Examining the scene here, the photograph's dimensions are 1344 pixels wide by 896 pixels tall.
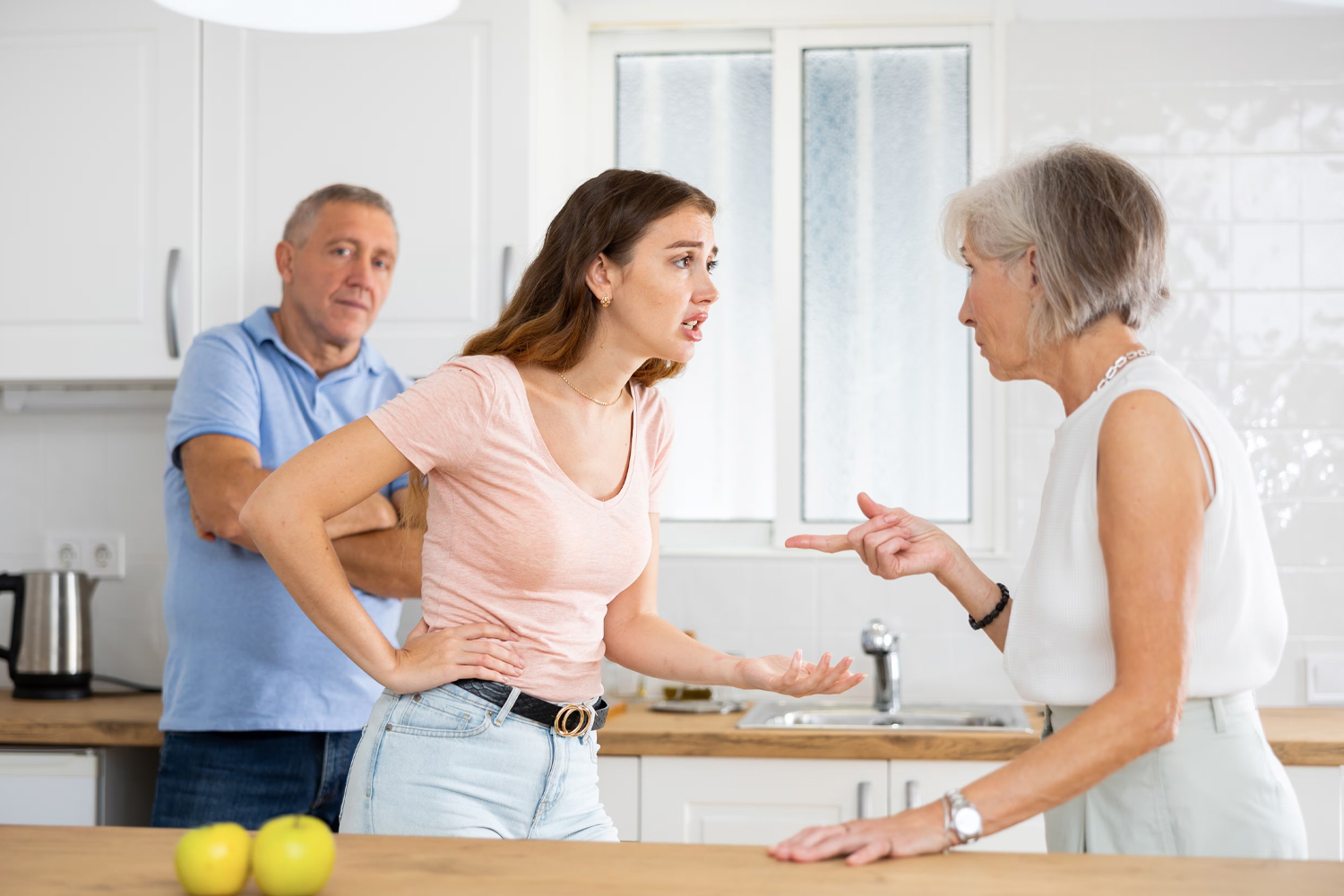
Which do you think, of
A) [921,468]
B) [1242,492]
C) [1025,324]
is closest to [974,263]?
[1025,324]

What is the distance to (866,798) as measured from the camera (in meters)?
2.27

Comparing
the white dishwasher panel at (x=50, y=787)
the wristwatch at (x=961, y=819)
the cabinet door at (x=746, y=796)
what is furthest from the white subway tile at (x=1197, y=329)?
the white dishwasher panel at (x=50, y=787)

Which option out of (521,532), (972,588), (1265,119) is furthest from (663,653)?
(1265,119)

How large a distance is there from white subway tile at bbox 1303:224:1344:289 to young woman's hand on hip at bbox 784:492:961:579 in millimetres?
1700

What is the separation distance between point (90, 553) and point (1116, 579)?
8.48ft

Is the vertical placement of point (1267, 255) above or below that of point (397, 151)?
below

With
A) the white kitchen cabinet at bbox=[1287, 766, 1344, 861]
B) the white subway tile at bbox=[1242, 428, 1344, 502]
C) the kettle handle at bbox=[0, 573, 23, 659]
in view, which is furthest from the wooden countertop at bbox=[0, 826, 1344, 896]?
the white subway tile at bbox=[1242, 428, 1344, 502]

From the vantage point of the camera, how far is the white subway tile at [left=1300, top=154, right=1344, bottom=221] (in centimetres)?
276

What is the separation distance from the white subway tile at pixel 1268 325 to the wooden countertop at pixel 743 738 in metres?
0.83

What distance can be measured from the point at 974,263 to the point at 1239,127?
5.71ft

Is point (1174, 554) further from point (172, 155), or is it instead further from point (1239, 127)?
point (172, 155)

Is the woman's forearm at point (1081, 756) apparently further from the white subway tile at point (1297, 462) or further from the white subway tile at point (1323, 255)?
the white subway tile at point (1323, 255)

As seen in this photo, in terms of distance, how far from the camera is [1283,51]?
278cm

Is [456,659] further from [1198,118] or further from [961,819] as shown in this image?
[1198,118]
